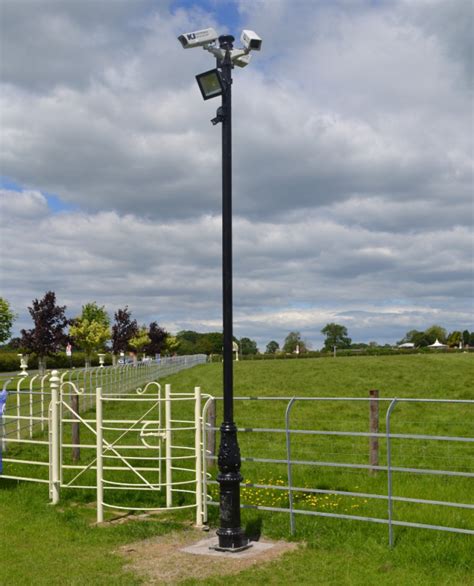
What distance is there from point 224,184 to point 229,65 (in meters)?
1.46

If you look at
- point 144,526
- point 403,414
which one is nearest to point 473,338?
point 403,414

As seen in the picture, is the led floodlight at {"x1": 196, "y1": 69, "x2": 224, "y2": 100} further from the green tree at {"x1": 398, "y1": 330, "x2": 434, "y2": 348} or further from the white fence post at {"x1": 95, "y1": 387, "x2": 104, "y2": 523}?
the green tree at {"x1": 398, "y1": 330, "x2": 434, "y2": 348}

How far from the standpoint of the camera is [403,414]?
67.9 feet

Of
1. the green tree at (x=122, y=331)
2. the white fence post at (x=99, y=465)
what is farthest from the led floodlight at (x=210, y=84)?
the green tree at (x=122, y=331)

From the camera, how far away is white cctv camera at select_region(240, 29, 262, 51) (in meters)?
8.58

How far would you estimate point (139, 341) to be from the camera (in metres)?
84.3

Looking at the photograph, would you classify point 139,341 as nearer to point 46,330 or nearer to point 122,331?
point 122,331

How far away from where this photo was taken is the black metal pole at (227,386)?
8.58 meters

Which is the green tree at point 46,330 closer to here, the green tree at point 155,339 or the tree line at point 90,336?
the tree line at point 90,336

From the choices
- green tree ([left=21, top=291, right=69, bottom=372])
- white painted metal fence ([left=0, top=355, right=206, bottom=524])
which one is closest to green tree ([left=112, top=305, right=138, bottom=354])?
green tree ([left=21, top=291, right=69, bottom=372])

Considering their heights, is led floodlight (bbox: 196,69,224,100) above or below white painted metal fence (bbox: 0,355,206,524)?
above

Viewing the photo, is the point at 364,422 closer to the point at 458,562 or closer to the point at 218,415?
the point at 218,415

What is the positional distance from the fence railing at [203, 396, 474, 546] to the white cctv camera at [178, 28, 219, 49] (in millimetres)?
4476

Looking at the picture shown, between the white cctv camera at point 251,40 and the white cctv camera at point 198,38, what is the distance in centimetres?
36
